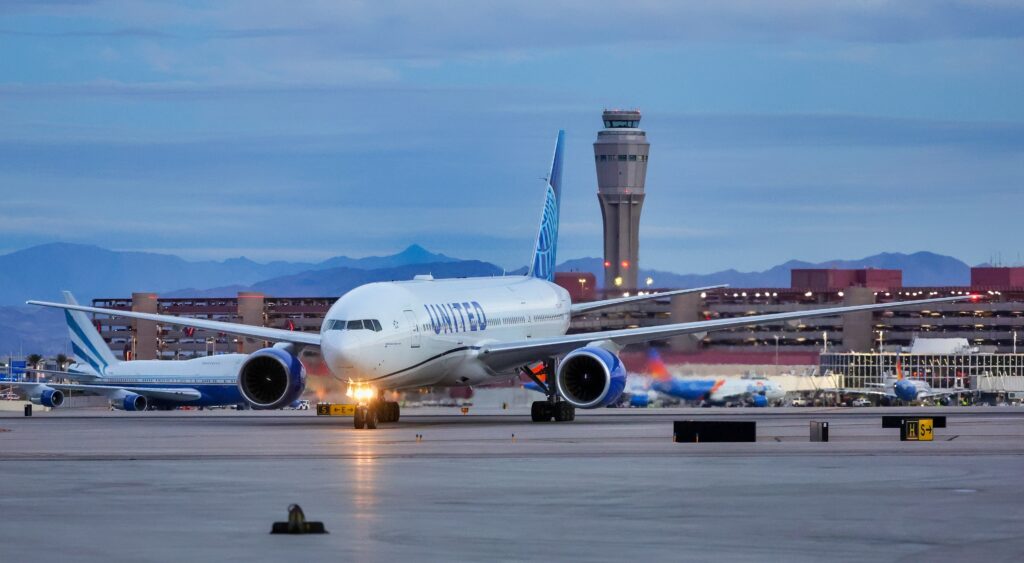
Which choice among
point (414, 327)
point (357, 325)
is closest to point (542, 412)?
point (414, 327)

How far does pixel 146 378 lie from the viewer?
106 metres

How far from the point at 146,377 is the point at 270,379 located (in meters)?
50.3

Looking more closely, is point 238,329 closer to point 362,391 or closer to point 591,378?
point 362,391

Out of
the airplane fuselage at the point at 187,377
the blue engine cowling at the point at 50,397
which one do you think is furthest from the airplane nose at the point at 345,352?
the blue engine cowling at the point at 50,397

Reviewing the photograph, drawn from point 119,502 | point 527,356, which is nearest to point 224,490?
point 119,502

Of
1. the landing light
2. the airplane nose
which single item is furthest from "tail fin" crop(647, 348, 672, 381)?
the airplane nose

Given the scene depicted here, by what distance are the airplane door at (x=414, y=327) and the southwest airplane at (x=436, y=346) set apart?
0.14ft

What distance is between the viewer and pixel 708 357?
8362 centimetres

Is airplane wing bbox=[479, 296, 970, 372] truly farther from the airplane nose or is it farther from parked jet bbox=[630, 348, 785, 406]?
parked jet bbox=[630, 348, 785, 406]

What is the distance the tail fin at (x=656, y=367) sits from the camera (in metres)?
80.5

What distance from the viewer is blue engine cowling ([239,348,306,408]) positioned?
5797 cm

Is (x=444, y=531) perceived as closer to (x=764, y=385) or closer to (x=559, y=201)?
(x=559, y=201)

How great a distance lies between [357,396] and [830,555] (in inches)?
1425

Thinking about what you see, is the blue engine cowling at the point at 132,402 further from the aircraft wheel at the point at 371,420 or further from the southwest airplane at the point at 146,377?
the aircraft wheel at the point at 371,420
